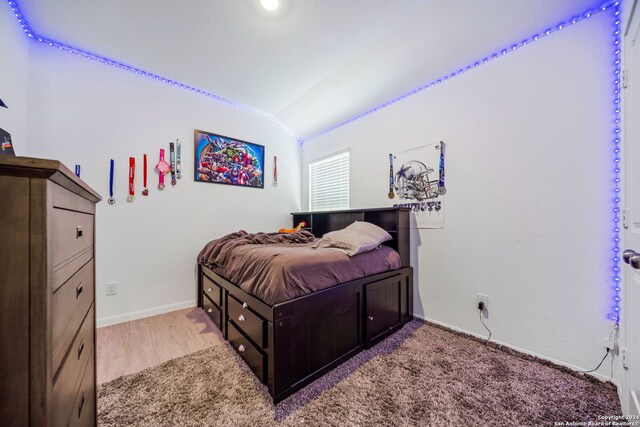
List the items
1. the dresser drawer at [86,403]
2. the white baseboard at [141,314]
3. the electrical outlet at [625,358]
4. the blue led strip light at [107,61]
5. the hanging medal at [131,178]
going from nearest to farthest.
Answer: the dresser drawer at [86,403], the electrical outlet at [625,358], the blue led strip light at [107,61], the white baseboard at [141,314], the hanging medal at [131,178]

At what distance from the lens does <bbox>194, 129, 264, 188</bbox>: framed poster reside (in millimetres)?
2805

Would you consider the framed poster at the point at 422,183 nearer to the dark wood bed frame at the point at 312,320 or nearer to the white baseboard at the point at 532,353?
the dark wood bed frame at the point at 312,320

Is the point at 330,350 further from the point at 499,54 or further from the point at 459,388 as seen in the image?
the point at 499,54

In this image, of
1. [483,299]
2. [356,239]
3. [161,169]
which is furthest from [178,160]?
[483,299]

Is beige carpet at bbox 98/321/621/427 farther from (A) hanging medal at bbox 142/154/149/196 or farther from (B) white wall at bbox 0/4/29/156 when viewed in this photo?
(B) white wall at bbox 0/4/29/156

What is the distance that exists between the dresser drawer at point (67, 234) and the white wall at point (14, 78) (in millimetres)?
1548

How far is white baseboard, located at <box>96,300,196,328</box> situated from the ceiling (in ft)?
8.16

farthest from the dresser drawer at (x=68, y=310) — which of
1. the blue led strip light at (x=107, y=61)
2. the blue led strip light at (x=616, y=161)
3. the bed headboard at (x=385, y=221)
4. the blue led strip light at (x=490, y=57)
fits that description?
the blue led strip light at (x=490, y=57)

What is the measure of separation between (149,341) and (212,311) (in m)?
A: 0.51

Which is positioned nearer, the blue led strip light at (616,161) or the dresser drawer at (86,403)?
the dresser drawer at (86,403)

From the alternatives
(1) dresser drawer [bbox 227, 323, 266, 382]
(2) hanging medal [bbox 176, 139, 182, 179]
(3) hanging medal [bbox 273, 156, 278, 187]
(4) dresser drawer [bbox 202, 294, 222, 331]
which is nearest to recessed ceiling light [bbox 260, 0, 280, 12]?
(2) hanging medal [bbox 176, 139, 182, 179]

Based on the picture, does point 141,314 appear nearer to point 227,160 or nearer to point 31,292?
point 227,160

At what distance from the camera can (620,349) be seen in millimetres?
1316

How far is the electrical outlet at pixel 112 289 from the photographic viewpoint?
2.27 metres
